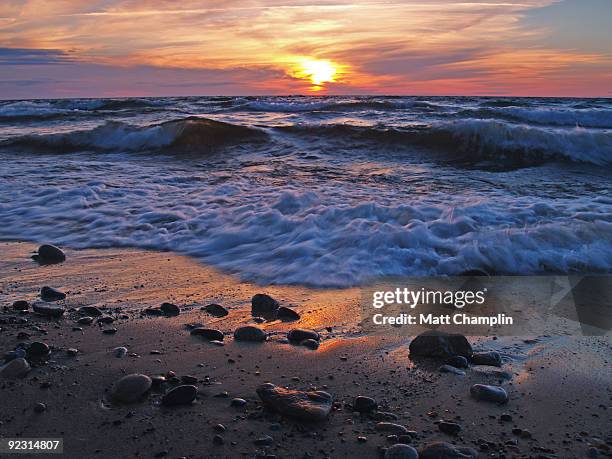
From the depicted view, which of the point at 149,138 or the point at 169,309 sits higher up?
the point at 149,138

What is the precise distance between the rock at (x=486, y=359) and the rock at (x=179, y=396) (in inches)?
56.4

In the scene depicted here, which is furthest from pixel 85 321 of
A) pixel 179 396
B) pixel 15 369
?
pixel 179 396

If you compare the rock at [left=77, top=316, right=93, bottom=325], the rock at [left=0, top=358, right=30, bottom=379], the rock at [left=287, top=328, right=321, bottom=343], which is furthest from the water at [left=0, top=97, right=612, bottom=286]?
the rock at [left=0, top=358, right=30, bottom=379]

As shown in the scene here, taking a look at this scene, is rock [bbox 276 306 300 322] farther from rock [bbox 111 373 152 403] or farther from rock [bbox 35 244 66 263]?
rock [bbox 35 244 66 263]

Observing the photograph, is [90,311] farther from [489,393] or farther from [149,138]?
[149,138]

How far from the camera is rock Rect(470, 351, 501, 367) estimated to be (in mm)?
2607

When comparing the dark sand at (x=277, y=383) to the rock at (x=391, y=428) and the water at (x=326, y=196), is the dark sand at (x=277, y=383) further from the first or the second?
the water at (x=326, y=196)

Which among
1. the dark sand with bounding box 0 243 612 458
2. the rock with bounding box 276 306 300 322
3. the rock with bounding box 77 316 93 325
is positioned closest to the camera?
the dark sand with bounding box 0 243 612 458

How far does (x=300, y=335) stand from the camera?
288cm

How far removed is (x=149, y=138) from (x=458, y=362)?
1219cm

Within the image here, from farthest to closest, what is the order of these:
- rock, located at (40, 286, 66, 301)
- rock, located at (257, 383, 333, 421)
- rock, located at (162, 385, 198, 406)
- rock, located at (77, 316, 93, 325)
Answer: rock, located at (40, 286, 66, 301)
rock, located at (77, 316, 93, 325)
rock, located at (162, 385, 198, 406)
rock, located at (257, 383, 333, 421)

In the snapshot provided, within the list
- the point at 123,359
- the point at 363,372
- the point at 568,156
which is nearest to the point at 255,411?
the point at 363,372

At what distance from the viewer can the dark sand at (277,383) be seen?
1.96 m

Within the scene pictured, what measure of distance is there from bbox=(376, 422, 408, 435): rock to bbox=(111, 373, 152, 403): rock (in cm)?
104
